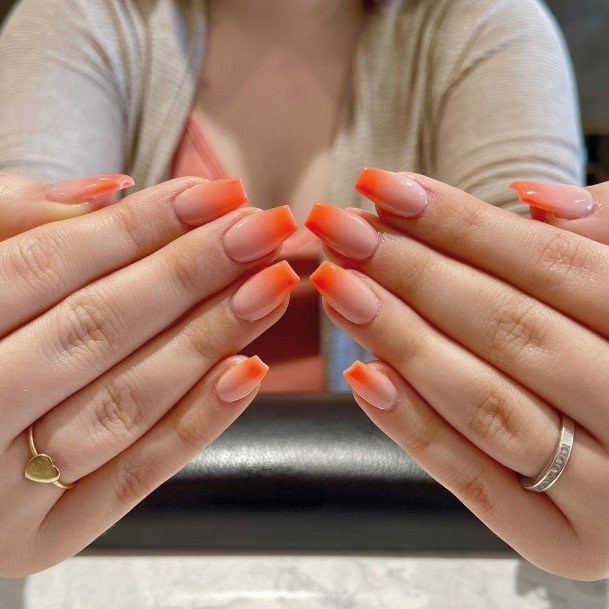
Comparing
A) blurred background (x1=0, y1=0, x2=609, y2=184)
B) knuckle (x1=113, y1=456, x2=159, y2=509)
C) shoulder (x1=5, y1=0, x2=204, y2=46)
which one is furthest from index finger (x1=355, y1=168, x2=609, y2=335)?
blurred background (x1=0, y1=0, x2=609, y2=184)

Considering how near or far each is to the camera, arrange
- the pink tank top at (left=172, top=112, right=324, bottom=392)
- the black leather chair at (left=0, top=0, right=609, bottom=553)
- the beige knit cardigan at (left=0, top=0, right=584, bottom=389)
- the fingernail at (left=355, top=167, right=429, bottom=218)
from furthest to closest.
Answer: the pink tank top at (left=172, top=112, right=324, bottom=392)
the beige knit cardigan at (left=0, top=0, right=584, bottom=389)
the black leather chair at (left=0, top=0, right=609, bottom=553)
the fingernail at (left=355, top=167, right=429, bottom=218)

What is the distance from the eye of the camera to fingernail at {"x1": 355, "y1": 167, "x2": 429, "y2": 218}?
332 mm

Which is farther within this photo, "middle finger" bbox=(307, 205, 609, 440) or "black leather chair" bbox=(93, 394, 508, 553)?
"black leather chair" bbox=(93, 394, 508, 553)

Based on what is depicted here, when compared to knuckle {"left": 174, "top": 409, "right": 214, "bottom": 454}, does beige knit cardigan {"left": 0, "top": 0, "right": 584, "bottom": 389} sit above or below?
above

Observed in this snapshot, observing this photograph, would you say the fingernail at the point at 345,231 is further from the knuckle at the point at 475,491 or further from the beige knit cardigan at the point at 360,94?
the beige knit cardigan at the point at 360,94

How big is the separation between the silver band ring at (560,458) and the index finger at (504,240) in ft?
0.20

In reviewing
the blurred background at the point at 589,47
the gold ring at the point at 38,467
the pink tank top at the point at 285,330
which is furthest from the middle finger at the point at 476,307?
the blurred background at the point at 589,47

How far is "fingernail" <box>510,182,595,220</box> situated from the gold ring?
1.09 feet

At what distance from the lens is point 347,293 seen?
0.34m

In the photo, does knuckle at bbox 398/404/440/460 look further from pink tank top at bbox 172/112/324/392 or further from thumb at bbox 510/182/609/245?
pink tank top at bbox 172/112/324/392

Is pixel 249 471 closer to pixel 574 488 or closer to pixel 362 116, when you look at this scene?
pixel 574 488

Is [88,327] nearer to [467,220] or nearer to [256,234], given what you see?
[256,234]

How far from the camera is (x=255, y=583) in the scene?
46 centimetres

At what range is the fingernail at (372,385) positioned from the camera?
1.15ft
